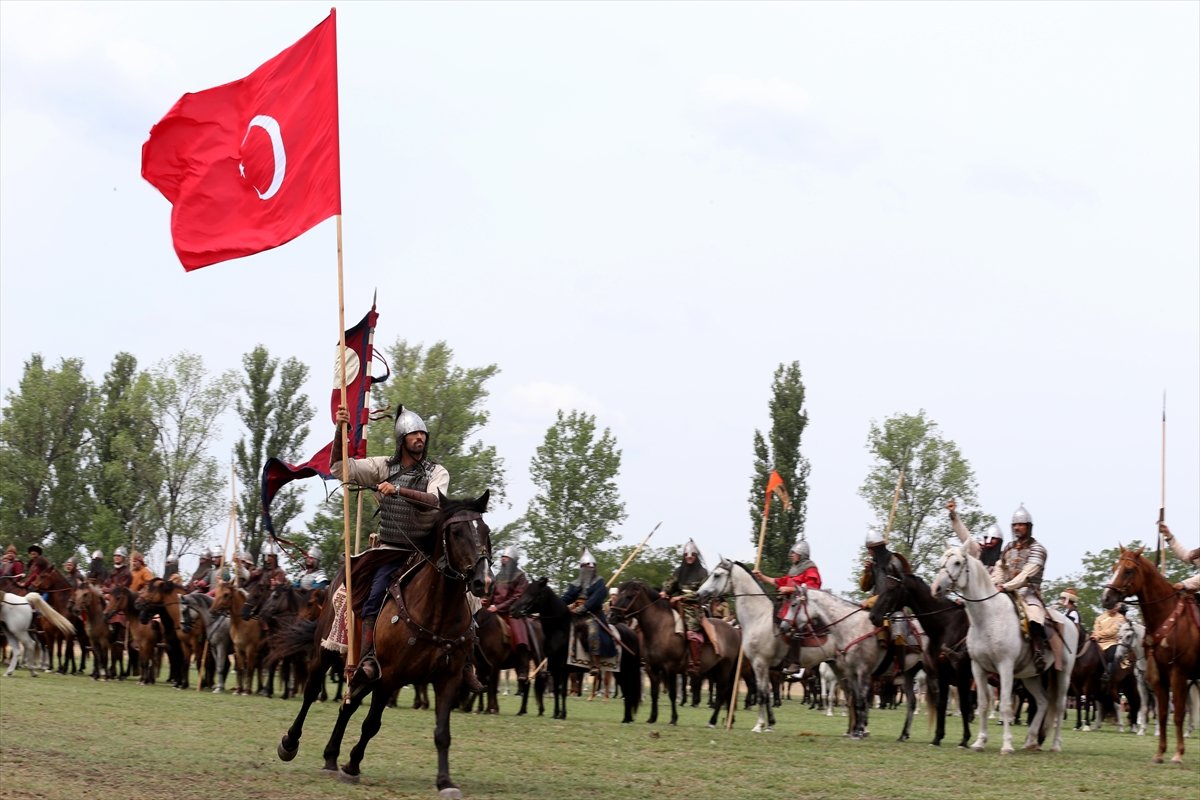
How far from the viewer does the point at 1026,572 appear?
2006cm

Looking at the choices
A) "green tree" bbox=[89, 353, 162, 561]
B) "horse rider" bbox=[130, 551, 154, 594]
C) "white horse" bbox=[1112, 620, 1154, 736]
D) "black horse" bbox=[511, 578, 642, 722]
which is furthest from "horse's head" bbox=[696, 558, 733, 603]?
"green tree" bbox=[89, 353, 162, 561]

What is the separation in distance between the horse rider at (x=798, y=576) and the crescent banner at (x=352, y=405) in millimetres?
11548

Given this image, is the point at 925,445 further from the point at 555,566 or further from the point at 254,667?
the point at 254,667

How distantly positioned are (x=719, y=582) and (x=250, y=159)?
1306 cm

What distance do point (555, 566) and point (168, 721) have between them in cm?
5566

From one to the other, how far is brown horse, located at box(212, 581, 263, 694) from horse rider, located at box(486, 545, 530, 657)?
463 cm

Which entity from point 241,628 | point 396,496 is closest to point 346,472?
point 396,496

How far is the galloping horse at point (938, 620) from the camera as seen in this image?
824 inches

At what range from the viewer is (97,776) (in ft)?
Result: 42.1

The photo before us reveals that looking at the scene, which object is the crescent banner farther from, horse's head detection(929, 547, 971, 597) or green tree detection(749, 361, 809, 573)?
green tree detection(749, 361, 809, 573)

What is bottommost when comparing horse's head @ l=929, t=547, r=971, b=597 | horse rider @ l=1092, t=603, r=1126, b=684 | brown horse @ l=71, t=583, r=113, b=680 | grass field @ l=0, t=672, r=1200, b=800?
grass field @ l=0, t=672, r=1200, b=800

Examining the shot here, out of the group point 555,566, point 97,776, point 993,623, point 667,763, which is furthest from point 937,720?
point 555,566

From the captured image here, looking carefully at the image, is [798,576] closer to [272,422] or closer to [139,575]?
[139,575]

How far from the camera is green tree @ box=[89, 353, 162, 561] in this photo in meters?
80.8
